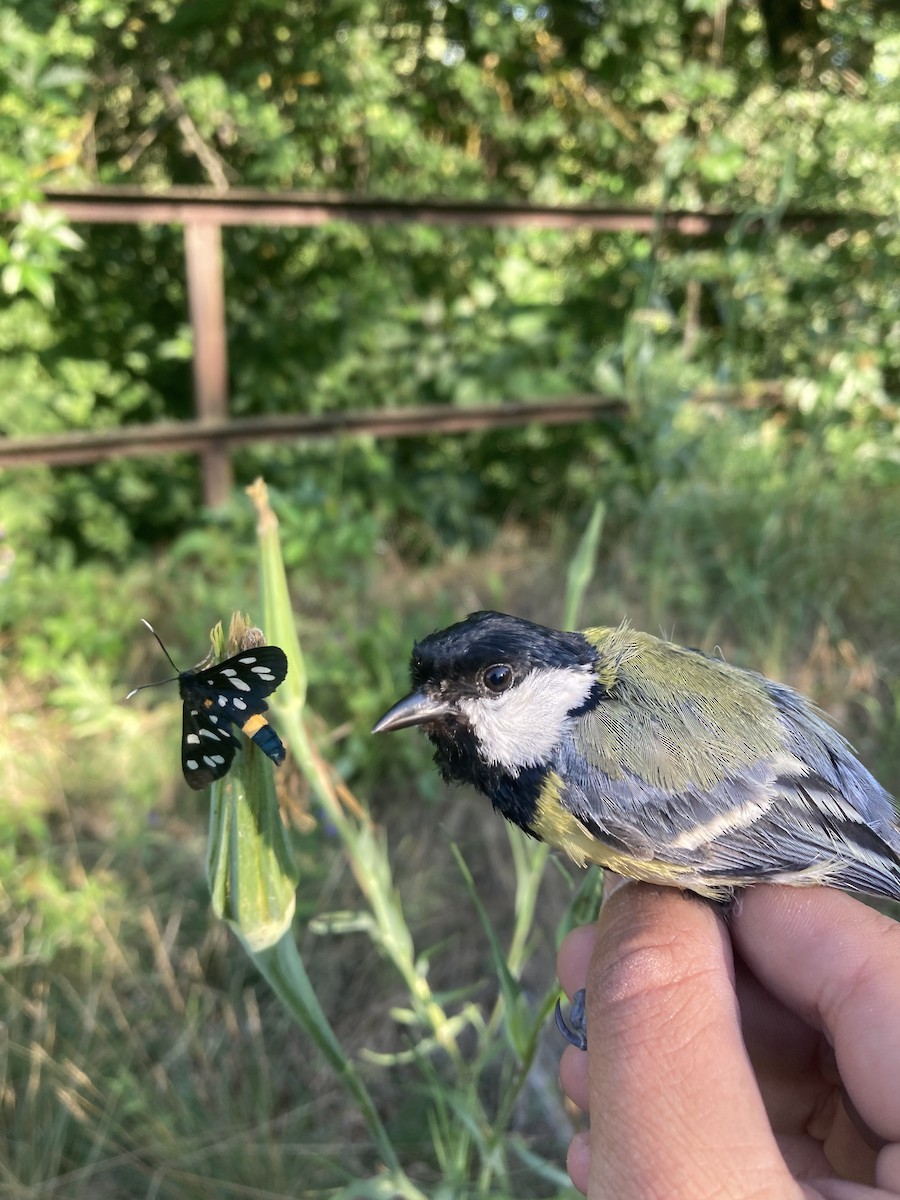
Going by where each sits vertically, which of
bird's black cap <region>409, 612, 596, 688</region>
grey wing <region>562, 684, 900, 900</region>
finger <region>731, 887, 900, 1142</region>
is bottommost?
finger <region>731, 887, 900, 1142</region>

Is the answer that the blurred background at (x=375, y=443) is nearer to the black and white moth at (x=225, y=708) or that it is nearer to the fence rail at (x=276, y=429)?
the fence rail at (x=276, y=429)

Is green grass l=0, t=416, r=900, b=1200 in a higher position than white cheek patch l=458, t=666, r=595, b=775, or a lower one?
lower

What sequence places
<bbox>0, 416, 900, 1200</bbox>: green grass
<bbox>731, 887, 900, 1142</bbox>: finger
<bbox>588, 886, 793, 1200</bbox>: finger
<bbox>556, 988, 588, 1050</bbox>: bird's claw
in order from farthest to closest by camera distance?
<bbox>0, 416, 900, 1200</bbox>: green grass, <bbox>556, 988, 588, 1050</bbox>: bird's claw, <bbox>731, 887, 900, 1142</bbox>: finger, <bbox>588, 886, 793, 1200</bbox>: finger

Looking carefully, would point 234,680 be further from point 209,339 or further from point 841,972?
point 209,339

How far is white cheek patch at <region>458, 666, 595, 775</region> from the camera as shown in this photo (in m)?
0.99

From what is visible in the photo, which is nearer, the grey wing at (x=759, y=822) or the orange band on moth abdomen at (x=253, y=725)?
the orange band on moth abdomen at (x=253, y=725)

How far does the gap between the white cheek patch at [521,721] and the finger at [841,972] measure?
0.32 m

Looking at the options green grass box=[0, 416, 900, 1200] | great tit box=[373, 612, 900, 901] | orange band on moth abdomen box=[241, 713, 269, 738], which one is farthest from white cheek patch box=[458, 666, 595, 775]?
orange band on moth abdomen box=[241, 713, 269, 738]

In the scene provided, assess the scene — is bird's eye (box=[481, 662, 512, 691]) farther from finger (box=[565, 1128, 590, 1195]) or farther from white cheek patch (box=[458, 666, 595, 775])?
finger (box=[565, 1128, 590, 1195])

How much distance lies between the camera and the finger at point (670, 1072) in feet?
2.29

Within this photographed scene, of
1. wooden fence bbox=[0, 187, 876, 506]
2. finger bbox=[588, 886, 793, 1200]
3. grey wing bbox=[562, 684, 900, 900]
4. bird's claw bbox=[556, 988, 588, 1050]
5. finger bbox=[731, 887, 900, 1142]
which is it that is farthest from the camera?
wooden fence bbox=[0, 187, 876, 506]

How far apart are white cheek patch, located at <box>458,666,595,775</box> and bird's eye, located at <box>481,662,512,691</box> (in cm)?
1

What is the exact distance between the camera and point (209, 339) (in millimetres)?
3080

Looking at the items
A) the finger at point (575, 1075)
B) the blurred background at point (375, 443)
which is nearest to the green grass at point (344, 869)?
the blurred background at point (375, 443)
